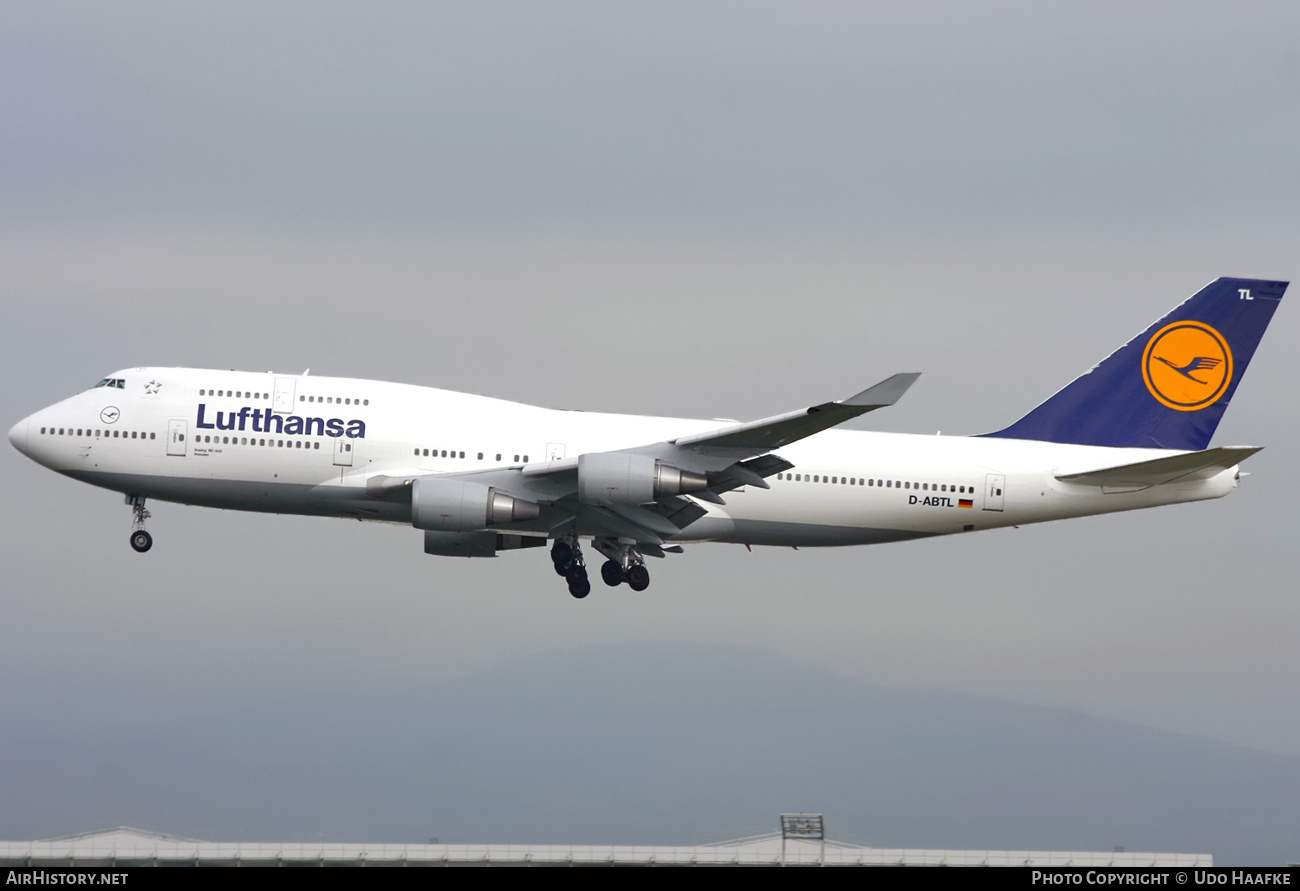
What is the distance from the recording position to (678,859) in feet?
152

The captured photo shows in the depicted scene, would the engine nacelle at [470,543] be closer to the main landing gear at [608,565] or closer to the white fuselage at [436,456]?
the main landing gear at [608,565]

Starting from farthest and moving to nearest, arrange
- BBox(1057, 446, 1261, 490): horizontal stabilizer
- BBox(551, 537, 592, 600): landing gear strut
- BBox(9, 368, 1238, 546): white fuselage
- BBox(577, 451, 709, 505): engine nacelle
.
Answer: BBox(551, 537, 592, 600): landing gear strut, BBox(9, 368, 1238, 546): white fuselage, BBox(1057, 446, 1261, 490): horizontal stabilizer, BBox(577, 451, 709, 505): engine nacelle

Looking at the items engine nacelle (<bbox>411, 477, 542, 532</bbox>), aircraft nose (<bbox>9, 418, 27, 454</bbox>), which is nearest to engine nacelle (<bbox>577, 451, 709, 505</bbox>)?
engine nacelle (<bbox>411, 477, 542, 532</bbox>)

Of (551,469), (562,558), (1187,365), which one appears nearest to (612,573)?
(562,558)

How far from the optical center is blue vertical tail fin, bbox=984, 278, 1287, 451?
50062mm

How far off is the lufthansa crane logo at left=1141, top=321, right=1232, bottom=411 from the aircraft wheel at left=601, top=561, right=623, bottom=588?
17.1 metres

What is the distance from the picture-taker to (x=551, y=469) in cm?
4434

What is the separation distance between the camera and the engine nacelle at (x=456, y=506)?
145ft

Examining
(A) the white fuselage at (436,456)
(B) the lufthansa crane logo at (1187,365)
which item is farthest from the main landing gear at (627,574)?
(B) the lufthansa crane logo at (1187,365)

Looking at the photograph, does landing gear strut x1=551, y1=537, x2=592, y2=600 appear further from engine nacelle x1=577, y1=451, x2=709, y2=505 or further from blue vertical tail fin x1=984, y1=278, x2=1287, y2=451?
blue vertical tail fin x1=984, y1=278, x2=1287, y2=451

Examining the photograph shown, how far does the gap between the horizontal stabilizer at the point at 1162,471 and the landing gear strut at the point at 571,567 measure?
13.9m

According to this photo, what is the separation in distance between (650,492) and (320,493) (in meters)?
9.17
